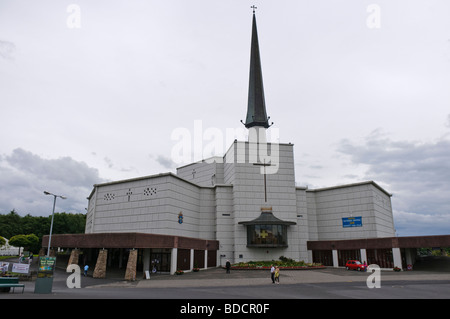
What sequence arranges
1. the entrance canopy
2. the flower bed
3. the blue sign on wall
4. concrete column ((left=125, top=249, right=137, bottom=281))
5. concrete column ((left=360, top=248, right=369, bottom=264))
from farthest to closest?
the blue sign on wall < concrete column ((left=360, top=248, right=369, bottom=264)) < the flower bed < the entrance canopy < concrete column ((left=125, top=249, right=137, bottom=281))

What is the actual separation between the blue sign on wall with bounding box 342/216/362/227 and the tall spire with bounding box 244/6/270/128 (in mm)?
23896

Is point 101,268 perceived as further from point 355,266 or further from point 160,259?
point 355,266

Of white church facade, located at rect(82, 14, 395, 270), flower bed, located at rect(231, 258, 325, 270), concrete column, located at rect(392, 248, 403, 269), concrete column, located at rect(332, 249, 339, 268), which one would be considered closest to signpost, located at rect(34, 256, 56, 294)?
white church facade, located at rect(82, 14, 395, 270)

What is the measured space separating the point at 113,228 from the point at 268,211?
991 inches

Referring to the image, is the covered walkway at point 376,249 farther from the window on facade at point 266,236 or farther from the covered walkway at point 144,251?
the covered walkway at point 144,251

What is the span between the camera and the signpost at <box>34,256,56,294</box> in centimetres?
2166

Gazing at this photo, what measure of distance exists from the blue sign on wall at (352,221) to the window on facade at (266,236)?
488 inches

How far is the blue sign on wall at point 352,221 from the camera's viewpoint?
5416 cm

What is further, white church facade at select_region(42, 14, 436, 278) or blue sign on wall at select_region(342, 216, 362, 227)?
blue sign on wall at select_region(342, 216, 362, 227)

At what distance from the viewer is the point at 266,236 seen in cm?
5047

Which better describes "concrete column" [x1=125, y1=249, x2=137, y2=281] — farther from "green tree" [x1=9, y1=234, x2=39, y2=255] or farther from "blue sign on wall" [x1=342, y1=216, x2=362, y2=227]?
"green tree" [x1=9, y1=234, x2=39, y2=255]

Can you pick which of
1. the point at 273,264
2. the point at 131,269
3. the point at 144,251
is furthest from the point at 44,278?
the point at 273,264

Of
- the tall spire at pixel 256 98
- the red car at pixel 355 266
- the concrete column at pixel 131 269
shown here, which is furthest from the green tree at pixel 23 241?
the red car at pixel 355 266
